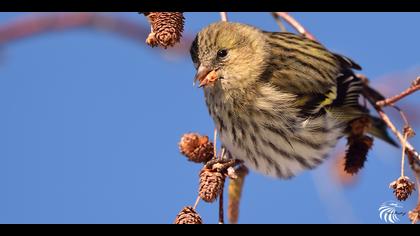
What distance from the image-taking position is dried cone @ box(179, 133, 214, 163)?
181 centimetres

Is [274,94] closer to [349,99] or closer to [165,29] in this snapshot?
[349,99]

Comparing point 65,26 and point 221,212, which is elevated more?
point 65,26

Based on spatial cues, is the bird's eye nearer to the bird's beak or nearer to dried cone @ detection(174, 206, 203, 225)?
the bird's beak

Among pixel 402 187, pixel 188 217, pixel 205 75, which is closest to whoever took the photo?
pixel 188 217

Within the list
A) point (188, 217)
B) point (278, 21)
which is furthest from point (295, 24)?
point (188, 217)

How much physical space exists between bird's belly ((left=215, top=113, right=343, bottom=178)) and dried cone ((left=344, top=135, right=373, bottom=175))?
0.14 m

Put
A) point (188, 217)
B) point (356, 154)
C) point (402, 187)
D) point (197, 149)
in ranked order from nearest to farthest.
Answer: point (188, 217) < point (402, 187) < point (197, 149) < point (356, 154)

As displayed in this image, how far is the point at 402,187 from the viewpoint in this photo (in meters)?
1.65

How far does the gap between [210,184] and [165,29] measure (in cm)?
41

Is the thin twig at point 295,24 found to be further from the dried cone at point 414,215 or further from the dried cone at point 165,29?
the dried cone at point 414,215

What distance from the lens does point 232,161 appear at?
1.80 meters

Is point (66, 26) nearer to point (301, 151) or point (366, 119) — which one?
point (301, 151)
